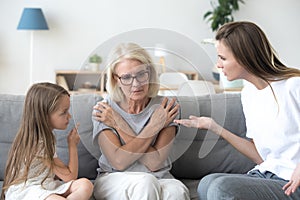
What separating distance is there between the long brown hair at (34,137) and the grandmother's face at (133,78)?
234mm

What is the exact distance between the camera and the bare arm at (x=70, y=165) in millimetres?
2096

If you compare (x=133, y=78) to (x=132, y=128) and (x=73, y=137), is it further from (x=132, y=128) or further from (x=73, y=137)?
(x=73, y=137)

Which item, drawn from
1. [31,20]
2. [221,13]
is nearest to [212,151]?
[31,20]

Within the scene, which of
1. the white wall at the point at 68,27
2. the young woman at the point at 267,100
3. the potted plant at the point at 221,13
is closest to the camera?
the young woman at the point at 267,100

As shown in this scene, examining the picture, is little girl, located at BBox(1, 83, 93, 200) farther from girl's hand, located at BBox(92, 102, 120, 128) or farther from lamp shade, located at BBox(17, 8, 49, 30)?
lamp shade, located at BBox(17, 8, 49, 30)

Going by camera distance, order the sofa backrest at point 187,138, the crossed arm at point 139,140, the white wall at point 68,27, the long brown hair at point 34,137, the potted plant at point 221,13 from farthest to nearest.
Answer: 1. the potted plant at point 221,13
2. the white wall at point 68,27
3. the sofa backrest at point 187,138
4. the crossed arm at point 139,140
5. the long brown hair at point 34,137

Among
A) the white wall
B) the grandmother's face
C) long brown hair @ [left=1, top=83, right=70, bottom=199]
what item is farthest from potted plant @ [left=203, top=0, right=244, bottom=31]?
long brown hair @ [left=1, top=83, right=70, bottom=199]

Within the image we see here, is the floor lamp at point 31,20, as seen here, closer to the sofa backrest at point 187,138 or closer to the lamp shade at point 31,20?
the lamp shade at point 31,20

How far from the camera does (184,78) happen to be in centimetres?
228

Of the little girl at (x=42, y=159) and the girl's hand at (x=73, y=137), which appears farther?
the girl's hand at (x=73, y=137)

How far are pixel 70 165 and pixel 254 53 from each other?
0.82m

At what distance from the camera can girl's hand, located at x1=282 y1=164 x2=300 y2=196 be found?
72.2 inches

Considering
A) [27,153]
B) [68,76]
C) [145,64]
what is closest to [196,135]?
[145,64]


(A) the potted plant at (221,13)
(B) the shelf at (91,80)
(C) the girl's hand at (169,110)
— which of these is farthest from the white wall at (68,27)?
(C) the girl's hand at (169,110)
